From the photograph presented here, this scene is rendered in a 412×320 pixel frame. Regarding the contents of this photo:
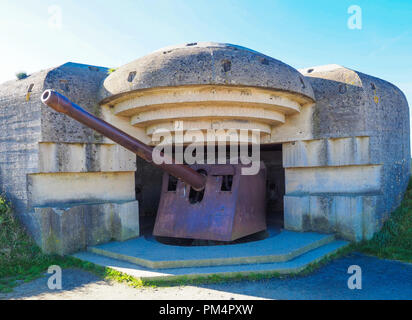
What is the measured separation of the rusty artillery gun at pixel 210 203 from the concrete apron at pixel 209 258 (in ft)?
1.41

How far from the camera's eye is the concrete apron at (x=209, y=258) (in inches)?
168

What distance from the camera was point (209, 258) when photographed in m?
4.52

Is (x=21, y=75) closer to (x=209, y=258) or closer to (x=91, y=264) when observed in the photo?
(x=91, y=264)

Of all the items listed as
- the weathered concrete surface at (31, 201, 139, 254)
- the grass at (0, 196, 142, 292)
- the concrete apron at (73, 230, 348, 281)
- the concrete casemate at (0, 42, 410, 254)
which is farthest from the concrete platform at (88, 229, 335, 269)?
the concrete casemate at (0, 42, 410, 254)

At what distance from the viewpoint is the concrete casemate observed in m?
5.31

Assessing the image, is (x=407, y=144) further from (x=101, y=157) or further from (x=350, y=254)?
(x=101, y=157)

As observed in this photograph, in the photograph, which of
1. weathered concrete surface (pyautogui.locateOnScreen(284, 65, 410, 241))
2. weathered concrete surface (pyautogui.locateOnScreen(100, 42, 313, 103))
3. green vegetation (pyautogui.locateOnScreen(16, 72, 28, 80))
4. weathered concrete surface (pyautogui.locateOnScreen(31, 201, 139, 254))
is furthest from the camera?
green vegetation (pyautogui.locateOnScreen(16, 72, 28, 80))

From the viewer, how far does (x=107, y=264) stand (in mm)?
4793

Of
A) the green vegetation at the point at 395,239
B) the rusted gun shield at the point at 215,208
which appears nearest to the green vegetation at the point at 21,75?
the rusted gun shield at the point at 215,208

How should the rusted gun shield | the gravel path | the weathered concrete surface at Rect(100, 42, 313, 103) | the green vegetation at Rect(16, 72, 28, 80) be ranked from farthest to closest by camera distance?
the green vegetation at Rect(16, 72, 28, 80), the rusted gun shield, the weathered concrete surface at Rect(100, 42, 313, 103), the gravel path

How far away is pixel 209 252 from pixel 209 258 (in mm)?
309

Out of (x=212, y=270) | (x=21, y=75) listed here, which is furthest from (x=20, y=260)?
(x=21, y=75)

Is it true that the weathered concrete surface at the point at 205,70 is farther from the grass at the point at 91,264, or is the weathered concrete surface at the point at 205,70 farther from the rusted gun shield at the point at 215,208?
the grass at the point at 91,264

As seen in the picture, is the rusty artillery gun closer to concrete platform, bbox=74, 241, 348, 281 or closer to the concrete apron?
the concrete apron
